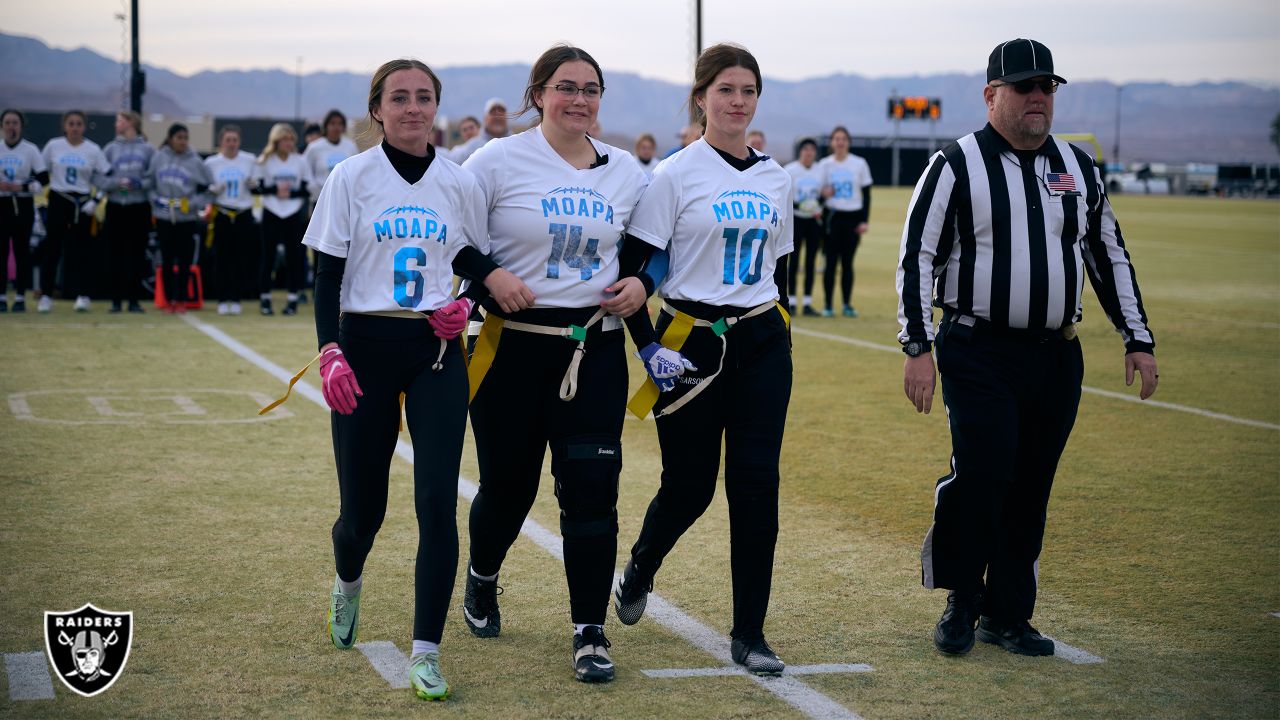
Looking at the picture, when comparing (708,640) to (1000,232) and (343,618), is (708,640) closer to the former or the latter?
(343,618)

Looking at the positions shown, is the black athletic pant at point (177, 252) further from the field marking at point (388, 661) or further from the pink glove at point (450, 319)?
the pink glove at point (450, 319)

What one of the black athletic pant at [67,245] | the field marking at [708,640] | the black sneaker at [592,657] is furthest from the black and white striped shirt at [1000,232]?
the black athletic pant at [67,245]

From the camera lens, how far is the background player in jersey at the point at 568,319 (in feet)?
16.2

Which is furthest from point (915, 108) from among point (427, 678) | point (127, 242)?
point (427, 678)

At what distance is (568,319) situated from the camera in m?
4.94

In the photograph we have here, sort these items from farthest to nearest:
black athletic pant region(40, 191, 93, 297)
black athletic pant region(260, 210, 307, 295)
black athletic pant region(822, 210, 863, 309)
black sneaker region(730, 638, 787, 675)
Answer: black athletic pant region(822, 210, 863, 309) < black athletic pant region(260, 210, 307, 295) < black athletic pant region(40, 191, 93, 297) < black sneaker region(730, 638, 787, 675)

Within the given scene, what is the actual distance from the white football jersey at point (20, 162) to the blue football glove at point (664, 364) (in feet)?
42.3

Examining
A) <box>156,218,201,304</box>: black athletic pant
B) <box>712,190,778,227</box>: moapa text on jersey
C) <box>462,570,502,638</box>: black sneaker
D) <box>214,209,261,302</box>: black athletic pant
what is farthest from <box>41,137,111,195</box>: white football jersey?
<box>712,190,778,227</box>: moapa text on jersey

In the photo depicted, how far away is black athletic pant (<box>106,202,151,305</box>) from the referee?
1281 cm

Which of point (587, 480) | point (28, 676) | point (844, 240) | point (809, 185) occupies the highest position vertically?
point (809, 185)

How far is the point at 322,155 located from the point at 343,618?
12.6 meters

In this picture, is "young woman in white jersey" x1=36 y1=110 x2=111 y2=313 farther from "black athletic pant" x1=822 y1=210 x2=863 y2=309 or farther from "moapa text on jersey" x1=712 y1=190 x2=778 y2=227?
"moapa text on jersey" x1=712 y1=190 x2=778 y2=227

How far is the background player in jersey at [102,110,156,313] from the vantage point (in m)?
15.7
